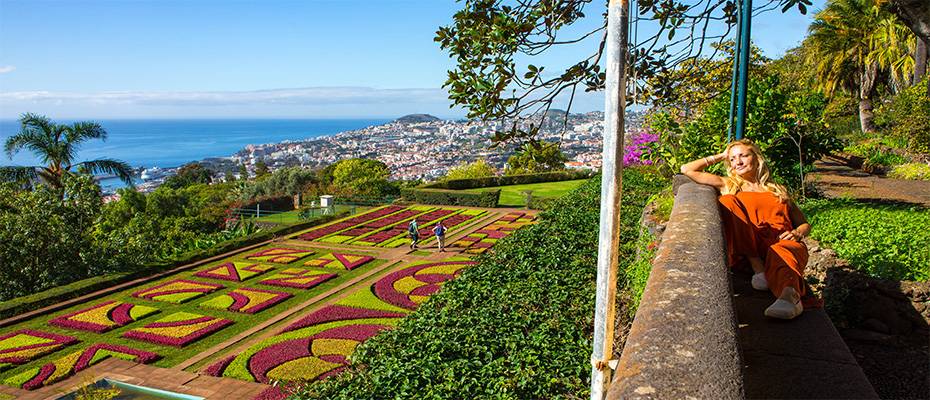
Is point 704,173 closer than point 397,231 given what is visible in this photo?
Yes

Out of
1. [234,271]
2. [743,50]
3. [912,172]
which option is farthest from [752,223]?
[234,271]

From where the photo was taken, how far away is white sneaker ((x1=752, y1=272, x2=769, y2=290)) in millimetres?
3723

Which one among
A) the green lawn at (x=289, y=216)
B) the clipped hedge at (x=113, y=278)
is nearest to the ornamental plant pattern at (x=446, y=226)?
the clipped hedge at (x=113, y=278)

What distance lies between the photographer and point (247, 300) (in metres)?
15.6

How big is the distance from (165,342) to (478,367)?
10410 millimetres

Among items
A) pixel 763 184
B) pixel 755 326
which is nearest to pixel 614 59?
pixel 755 326

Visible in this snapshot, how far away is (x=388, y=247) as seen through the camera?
73.4ft

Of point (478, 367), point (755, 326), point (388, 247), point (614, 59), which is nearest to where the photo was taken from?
point (614, 59)

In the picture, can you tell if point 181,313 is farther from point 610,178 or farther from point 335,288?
point 610,178

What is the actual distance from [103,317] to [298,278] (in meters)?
5.16

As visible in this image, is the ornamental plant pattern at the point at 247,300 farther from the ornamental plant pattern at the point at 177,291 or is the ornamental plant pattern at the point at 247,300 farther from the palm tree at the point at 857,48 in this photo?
the palm tree at the point at 857,48

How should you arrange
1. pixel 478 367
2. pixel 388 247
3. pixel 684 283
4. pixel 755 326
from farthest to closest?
pixel 388 247
pixel 478 367
pixel 755 326
pixel 684 283

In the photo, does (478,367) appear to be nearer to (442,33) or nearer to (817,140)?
(442,33)

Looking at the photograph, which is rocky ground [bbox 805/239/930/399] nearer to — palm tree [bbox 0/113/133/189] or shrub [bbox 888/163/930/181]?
shrub [bbox 888/163/930/181]
